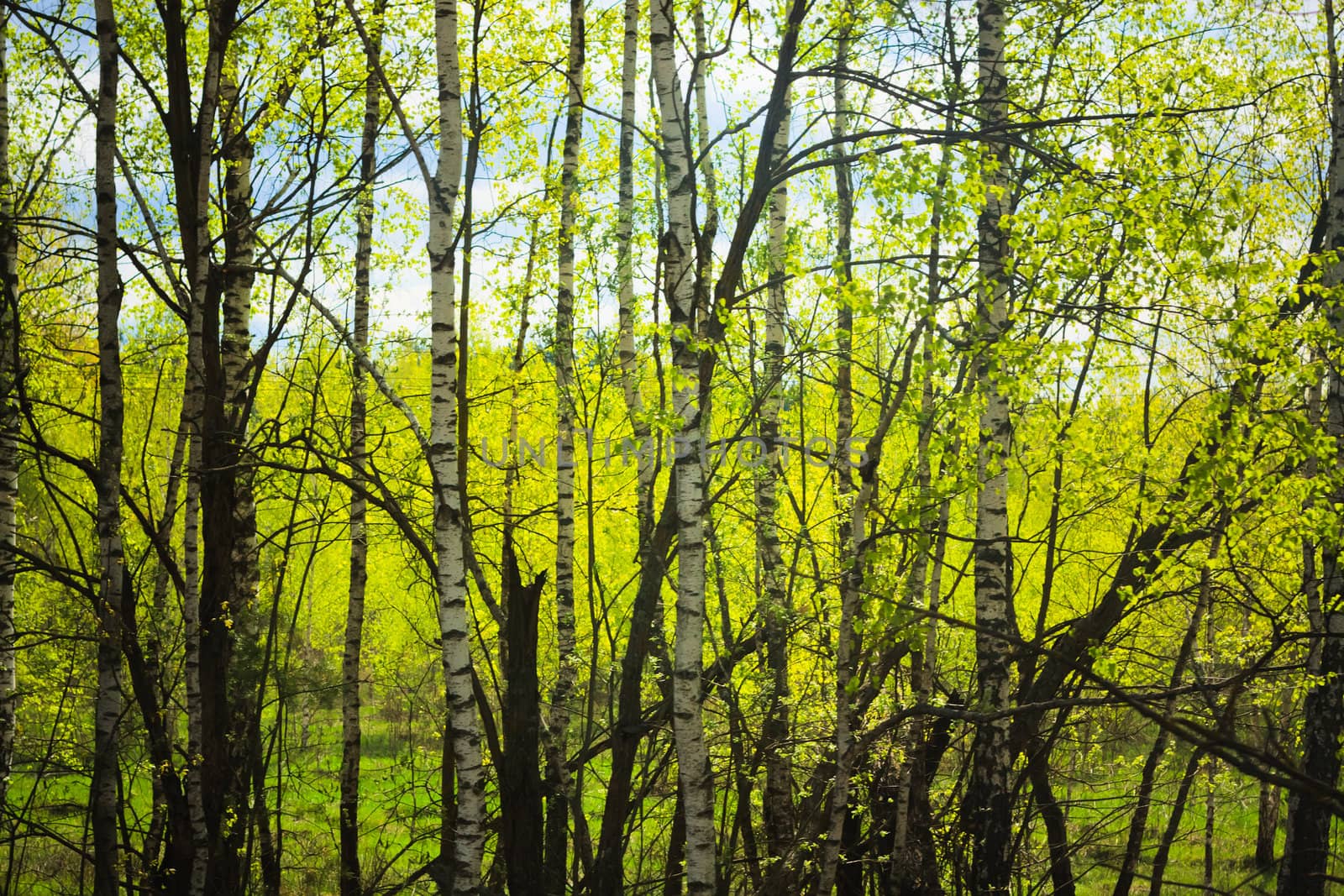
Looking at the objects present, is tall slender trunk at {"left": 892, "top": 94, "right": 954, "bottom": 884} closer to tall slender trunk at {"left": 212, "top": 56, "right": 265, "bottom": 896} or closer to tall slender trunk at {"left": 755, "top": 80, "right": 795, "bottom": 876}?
tall slender trunk at {"left": 755, "top": 80, "right": 795, "bottom": 876}

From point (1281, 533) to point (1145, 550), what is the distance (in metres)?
0.80

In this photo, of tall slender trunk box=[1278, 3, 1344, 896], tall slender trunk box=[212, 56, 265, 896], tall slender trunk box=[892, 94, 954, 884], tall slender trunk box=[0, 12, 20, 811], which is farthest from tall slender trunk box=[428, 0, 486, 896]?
tall slender trunk box=[1278, 3, 1344, 896]

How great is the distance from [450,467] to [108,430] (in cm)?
155

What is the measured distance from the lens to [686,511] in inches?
194

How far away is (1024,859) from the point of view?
7.21 m

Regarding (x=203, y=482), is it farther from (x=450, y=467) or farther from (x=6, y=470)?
(x=450, y=467)

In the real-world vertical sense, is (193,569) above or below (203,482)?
below

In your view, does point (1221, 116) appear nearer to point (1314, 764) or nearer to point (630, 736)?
point (1314, 764)

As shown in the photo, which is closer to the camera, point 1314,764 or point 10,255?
point 1314,764

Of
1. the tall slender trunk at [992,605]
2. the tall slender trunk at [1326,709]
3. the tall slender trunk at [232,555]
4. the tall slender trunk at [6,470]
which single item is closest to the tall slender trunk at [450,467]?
the tall slender trunk at [232,555]

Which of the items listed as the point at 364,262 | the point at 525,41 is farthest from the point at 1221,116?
the point at 364,262

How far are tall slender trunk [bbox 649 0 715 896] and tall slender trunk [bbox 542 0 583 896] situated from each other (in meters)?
1.51

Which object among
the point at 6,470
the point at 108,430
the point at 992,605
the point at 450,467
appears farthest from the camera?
the point at 6,470

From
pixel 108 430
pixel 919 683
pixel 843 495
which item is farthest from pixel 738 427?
pixel 108 430
